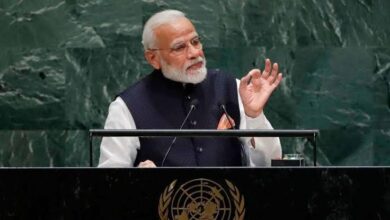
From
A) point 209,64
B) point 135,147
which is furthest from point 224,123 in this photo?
point 209,64

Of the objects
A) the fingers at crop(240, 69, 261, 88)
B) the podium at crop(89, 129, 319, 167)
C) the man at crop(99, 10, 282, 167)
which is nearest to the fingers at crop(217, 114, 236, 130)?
the man at crop(99, 10, 282, 167)

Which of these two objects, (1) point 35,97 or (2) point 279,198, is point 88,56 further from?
(2) point 279,198

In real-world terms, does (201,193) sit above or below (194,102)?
below

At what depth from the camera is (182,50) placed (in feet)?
18.3

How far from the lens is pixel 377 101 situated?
7.34m

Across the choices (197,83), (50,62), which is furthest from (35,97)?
(197,83)

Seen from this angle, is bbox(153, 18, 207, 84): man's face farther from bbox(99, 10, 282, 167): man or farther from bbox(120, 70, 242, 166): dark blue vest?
bbox(120, 70, 242, 166): dark blue vest

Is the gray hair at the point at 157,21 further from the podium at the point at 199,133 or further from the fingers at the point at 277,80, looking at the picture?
the podium at the point at 199,133

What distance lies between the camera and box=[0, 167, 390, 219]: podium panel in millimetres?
3865

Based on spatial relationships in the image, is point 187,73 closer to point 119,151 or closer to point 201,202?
point 119,151

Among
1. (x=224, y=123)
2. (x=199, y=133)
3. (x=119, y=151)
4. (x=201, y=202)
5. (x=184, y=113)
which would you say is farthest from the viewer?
(x=184, y=113)

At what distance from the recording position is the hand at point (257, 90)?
17.2 ft

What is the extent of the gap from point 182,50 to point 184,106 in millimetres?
301

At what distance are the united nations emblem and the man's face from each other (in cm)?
174
